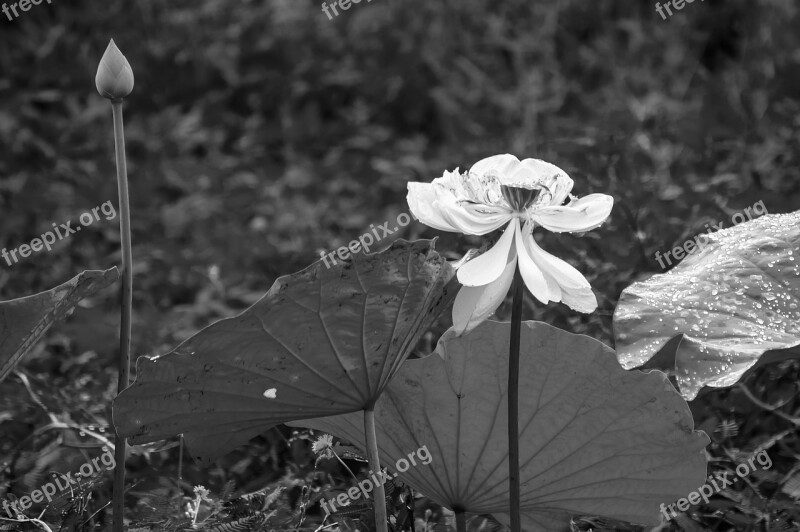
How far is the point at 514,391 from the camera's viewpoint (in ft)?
4.25

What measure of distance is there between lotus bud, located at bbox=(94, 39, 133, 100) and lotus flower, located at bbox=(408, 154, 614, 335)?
1.54ft

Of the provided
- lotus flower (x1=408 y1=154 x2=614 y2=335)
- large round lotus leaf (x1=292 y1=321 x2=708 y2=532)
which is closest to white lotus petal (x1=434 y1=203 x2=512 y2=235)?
lotus flower (x1=408 y1=154 x2=614 y2=335)

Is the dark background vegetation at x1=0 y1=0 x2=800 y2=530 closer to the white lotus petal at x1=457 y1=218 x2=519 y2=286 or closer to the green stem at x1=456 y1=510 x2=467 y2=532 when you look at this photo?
the green stem at x1=456 y1=510 x2=467 y2=532

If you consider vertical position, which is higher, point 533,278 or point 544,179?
point 544,179

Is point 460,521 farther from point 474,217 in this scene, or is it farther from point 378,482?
point 474,217

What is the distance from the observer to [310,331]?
4.49ft

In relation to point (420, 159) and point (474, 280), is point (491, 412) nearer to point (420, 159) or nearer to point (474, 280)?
point (474, 280)

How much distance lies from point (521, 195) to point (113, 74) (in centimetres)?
64

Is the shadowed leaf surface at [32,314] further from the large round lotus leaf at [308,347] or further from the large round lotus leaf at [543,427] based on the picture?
the large round lotus leaf at [543,427]

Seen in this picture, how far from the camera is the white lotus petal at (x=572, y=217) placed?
1.29 meters

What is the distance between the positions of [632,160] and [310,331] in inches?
75.7

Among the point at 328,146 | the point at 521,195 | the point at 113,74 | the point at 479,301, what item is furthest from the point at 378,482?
the point at 328,146

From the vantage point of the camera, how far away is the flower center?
4.17 ft

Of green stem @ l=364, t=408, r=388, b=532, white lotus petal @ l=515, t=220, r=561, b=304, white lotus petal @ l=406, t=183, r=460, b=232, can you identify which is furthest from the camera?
green stem @ l=364, t=408, r=388, b=532
